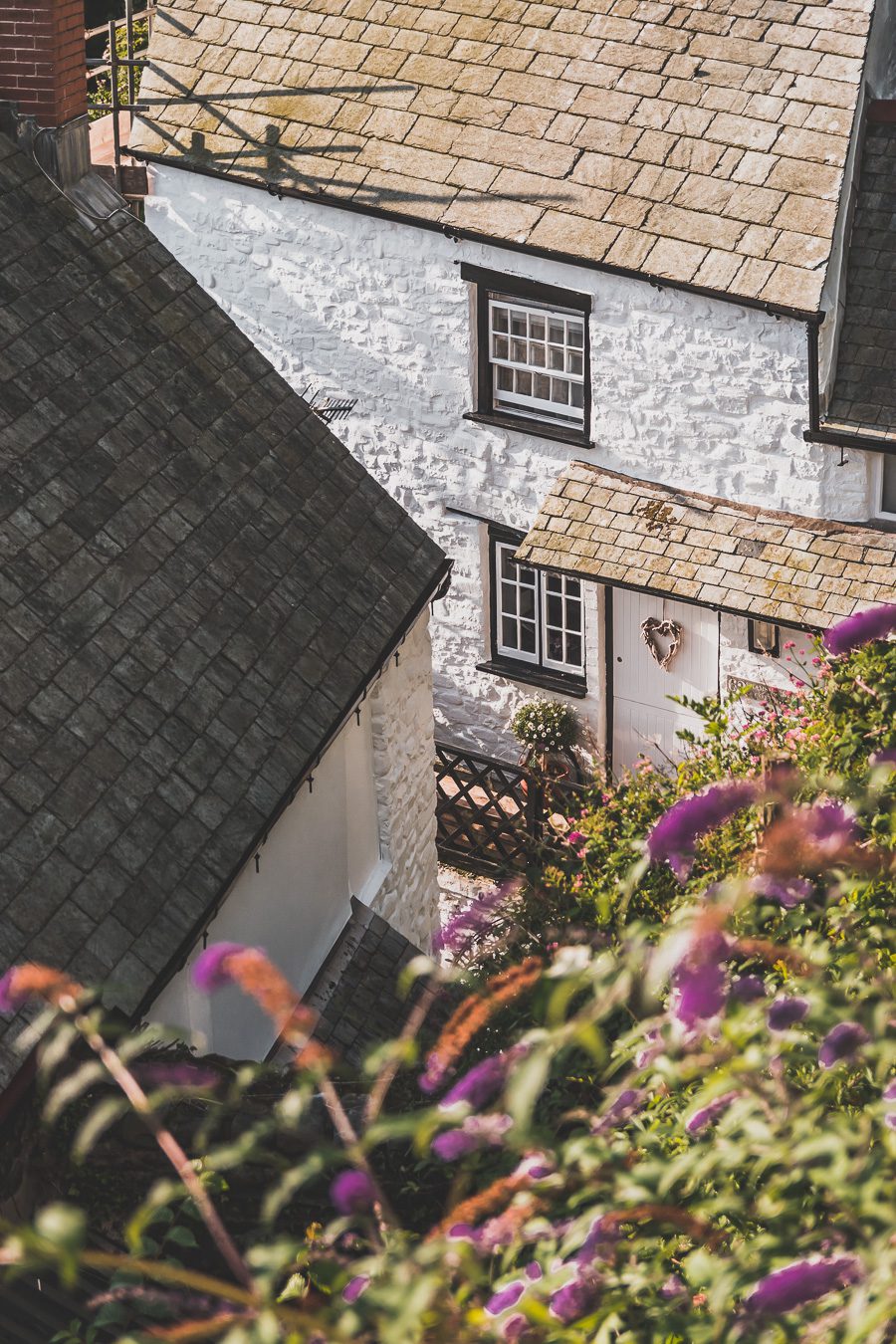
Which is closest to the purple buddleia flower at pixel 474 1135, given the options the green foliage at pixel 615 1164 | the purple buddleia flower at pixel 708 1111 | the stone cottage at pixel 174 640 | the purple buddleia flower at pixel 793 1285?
the green foliage at pixel 615 1164

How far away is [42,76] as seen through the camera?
1017 cm

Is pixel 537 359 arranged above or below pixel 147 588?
above

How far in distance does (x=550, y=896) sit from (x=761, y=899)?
7.14 feet

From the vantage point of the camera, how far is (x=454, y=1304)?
3.94 metres

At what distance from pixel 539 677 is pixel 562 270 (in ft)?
13.1

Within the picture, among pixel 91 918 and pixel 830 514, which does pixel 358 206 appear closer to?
pixel 830 514

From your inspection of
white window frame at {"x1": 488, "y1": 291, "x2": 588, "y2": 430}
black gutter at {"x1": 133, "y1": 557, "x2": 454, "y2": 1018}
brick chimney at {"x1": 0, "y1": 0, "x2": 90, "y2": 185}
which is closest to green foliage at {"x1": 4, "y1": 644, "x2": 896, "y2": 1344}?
black gutter at {"x1": 133, "y1": 557, "x2": 454, "y2": 1018}

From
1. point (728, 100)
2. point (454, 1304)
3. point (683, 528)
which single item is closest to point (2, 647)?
point (454, 1304)

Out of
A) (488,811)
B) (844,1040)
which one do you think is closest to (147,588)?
(844,1040)

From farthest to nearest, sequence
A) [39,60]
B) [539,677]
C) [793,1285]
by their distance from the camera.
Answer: [539,677] < [39,60] < [793,1285]

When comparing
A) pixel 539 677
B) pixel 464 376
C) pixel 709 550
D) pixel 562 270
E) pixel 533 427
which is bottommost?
pixel 539 677

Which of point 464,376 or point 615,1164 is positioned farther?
point 464,376

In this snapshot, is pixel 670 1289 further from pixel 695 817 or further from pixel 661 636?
pixel 661 636

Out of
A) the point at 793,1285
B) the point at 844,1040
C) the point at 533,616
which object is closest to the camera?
the point at 793,1285
